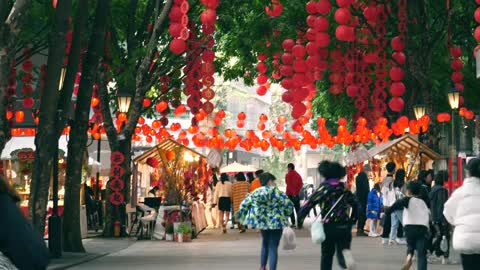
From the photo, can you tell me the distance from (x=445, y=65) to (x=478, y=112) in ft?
12.0

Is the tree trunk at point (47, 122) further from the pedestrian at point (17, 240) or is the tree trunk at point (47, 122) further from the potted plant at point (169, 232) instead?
the pedestrian at point (17, 240)

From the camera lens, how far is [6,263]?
7.44 m

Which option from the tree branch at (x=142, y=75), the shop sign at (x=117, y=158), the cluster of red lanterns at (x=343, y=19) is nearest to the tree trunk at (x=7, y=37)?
the cluster of red lanterns at (x=343, y=19)

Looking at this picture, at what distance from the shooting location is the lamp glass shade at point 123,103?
34250 mm

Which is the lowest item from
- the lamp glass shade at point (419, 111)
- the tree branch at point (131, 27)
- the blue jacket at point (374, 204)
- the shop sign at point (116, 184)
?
the blue jacket at point (374, 204)

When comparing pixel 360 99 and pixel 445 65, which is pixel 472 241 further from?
pixel 445 65

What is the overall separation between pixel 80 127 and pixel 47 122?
137 inches

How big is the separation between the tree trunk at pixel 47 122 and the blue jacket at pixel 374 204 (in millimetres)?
13100

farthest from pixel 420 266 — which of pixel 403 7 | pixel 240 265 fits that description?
pixel 403 7

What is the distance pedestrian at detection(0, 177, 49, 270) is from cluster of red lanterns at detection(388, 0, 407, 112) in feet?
71.7

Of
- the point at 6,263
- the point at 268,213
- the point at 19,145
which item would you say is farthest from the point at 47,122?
the point at 6,263

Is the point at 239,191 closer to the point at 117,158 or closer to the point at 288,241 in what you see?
the point at 117,158

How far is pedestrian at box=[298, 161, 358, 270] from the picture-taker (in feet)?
50.2

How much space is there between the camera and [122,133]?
33938mm
